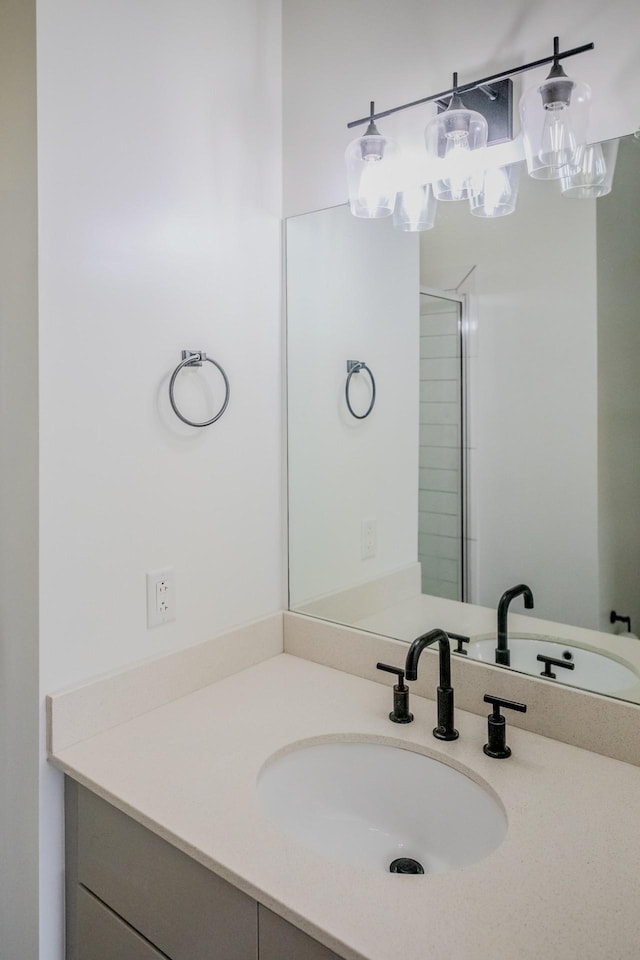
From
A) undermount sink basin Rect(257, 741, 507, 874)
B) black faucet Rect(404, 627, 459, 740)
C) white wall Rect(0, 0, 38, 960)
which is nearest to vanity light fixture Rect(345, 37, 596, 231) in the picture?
white wall Rect(0, 0, 38, 960)

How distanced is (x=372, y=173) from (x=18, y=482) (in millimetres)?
→ 1011

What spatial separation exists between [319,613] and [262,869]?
80cm

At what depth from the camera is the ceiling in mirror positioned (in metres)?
1.17

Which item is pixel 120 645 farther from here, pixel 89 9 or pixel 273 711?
pixel 89 9

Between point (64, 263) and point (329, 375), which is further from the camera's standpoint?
point (329, 375)

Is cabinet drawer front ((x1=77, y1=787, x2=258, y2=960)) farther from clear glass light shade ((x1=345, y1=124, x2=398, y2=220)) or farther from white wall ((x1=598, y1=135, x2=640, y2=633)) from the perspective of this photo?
clear glass light shade ((x1=345, y1=124, x2=398, y2=220))

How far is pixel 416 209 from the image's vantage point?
1398mm

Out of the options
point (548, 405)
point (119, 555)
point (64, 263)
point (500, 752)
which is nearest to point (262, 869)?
point (500, 752)

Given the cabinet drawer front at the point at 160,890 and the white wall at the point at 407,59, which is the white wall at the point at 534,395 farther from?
the cabinet drawer front at the point at 160,890

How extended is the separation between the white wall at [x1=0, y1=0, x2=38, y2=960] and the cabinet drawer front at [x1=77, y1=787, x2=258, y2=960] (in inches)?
5.3

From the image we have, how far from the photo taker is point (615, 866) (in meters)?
0.86

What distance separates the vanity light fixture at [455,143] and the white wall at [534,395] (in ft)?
0.15

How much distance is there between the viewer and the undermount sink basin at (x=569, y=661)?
3.83 ft

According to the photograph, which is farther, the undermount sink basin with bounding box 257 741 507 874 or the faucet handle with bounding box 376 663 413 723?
the faucet handle with bounding box 376 663 413 723
